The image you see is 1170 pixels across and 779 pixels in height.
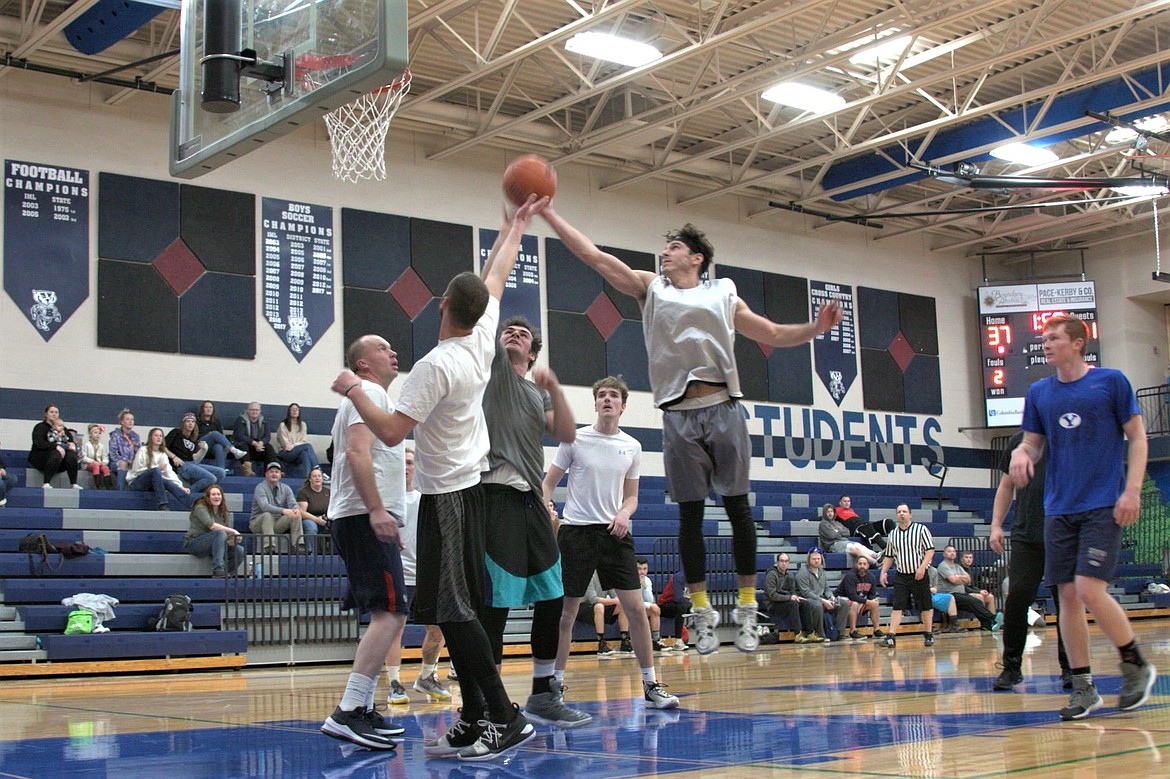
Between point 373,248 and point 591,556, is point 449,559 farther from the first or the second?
point 373,248

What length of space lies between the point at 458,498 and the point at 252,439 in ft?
36.4

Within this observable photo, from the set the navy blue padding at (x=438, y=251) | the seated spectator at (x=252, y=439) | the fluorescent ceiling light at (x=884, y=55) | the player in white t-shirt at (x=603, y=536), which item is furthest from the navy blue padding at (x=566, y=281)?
the player in white t-shirt at (x=603, y=536)

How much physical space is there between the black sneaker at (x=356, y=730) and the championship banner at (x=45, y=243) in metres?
11.2

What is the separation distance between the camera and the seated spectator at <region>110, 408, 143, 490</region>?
14.1 m

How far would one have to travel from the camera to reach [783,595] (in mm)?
15602

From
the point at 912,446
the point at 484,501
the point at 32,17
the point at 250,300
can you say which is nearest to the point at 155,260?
the point at 250,300

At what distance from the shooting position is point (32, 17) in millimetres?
13555

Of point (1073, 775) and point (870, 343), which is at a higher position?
point (870, 343)

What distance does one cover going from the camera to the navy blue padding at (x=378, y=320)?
16.8m

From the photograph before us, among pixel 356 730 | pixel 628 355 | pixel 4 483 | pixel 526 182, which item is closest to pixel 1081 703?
pixel 356 730

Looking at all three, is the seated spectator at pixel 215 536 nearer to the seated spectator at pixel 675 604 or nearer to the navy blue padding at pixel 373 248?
the navy blue padding at pixel 373 248

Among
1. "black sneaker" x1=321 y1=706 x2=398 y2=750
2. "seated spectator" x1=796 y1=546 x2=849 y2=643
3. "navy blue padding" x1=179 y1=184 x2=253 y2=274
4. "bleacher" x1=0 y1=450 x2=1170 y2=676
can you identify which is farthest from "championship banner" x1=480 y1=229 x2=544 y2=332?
"black sneaker" x1=321 y1=706 x2=398 y2=750

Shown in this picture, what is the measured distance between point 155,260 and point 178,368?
1.35 m

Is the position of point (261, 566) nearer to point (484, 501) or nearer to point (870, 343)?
point (484, 501)
